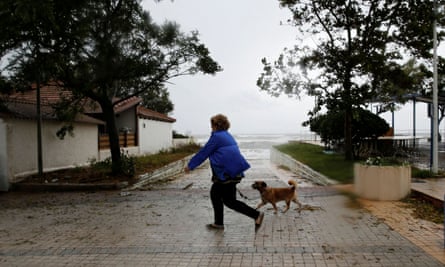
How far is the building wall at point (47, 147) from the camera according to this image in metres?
10.9

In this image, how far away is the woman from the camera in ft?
18.2

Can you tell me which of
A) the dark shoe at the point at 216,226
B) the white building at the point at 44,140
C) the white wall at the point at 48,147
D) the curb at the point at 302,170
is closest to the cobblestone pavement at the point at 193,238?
the dark shoe at the point at 216,226

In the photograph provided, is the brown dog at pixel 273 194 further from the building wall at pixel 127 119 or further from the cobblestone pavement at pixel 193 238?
the building wall at pixel 127 119

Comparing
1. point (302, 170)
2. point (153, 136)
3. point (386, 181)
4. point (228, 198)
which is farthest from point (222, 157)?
point (153, 136)

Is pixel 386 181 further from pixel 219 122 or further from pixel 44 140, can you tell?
pixel 44 140

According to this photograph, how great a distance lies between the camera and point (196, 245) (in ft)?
16.8

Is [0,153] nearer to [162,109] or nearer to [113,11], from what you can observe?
[113,11]

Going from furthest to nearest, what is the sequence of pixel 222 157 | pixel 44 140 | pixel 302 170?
1. pixel 302 170
2. pixel 44 140
3. pixel 222 157

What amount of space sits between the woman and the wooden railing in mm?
12646

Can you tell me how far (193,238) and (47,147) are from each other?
919 cm

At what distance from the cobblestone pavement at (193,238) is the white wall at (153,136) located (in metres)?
14.8

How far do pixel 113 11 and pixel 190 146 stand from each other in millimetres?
20154

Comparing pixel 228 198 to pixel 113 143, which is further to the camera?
pixel 113 143

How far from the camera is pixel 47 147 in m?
12.9
